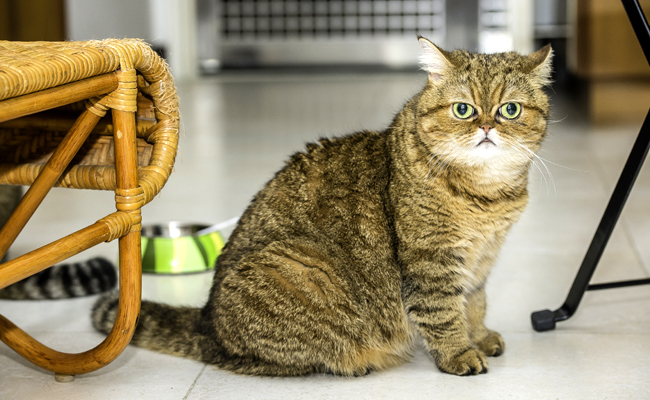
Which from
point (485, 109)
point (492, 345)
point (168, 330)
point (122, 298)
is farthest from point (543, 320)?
point (122, 298)

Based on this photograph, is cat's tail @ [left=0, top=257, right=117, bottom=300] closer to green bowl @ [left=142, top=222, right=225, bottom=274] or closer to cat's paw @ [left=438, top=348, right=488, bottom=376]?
green bowl @ [left=142, top=222, right=225, bottom=274]

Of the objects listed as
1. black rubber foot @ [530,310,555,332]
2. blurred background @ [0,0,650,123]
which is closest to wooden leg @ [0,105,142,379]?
black rubber foot @ [530,310,555,332]

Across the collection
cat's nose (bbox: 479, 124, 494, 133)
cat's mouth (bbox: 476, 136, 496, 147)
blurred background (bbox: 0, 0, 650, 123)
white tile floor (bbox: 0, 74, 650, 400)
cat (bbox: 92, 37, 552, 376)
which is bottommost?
white tile floor (bbox: 0, 74, 650, 400)

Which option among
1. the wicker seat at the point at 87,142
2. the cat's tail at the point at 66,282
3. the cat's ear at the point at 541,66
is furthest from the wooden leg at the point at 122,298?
the cat's ear at the point at 541,66

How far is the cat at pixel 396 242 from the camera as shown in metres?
1.56

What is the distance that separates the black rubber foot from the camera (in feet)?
6.06

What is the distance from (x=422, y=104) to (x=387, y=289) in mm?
452

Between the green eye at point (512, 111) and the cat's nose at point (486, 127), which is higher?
the green eye at point (512, 111)

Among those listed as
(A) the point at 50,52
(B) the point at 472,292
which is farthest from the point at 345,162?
(A) the point at 50,52

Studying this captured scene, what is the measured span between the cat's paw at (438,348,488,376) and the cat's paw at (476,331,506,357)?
97mm

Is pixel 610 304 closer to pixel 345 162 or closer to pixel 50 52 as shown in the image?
pixel 345 162

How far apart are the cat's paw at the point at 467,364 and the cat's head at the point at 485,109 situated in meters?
0.43

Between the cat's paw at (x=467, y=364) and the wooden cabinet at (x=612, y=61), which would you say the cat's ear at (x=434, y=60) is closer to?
the cat's paw at (x=467, y=364)

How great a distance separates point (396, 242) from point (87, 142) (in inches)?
30.9
